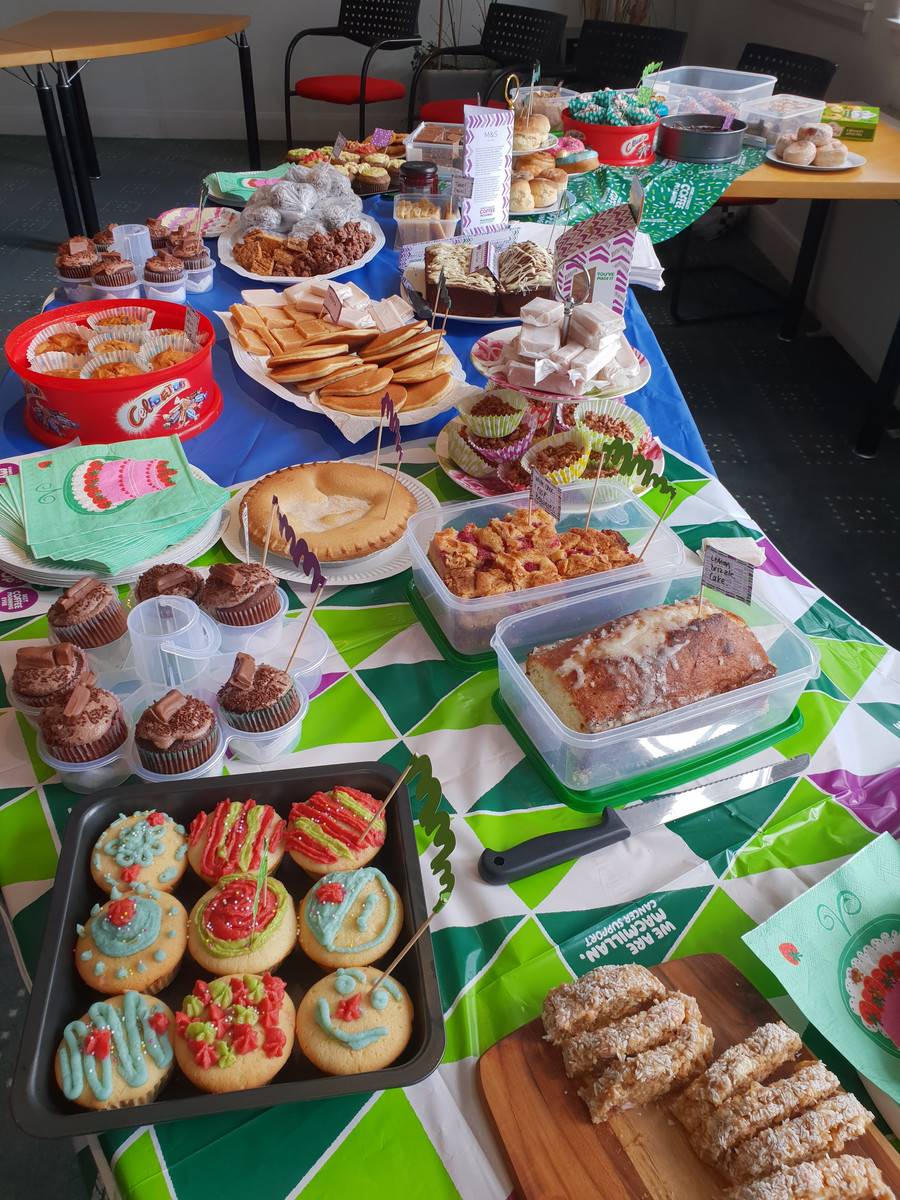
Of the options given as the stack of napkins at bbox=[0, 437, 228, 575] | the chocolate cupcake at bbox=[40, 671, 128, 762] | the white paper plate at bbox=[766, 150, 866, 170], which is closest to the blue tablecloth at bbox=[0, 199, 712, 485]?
the stack of napkins at bbox=[0, 437, 228, 575]

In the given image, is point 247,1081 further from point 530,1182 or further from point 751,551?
point 751,551

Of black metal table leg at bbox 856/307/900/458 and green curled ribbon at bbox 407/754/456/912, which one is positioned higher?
green curled ribbon at bbox 407/754/456/912

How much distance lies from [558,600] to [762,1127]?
75cm

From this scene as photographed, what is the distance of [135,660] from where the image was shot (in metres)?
1.18

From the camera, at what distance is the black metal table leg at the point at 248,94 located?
16.8 feet

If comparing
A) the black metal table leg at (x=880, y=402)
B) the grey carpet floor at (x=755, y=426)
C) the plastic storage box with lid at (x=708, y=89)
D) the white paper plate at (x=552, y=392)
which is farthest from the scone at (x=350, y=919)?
the plastic storage box with lid at (x=708, y=89)

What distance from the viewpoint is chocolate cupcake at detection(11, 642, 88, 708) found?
1.11 m

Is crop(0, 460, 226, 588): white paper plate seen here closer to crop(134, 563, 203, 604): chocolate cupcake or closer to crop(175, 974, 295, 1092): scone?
crop(134, 563, 203, 604): chocolate cupcake

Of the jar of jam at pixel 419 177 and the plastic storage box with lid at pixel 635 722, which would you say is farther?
the jar of jam at pixel 419 177

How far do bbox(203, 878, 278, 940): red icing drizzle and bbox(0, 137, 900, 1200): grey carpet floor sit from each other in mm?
1048

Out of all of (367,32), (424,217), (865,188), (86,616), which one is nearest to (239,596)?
(86,616)

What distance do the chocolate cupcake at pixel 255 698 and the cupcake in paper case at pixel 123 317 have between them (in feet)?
3.71

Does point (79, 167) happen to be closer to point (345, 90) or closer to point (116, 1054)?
point (345, 90)

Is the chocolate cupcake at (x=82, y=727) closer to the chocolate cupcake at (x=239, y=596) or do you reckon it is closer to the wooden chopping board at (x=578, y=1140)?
the chocolate cupcake at (x=239, y=596)
